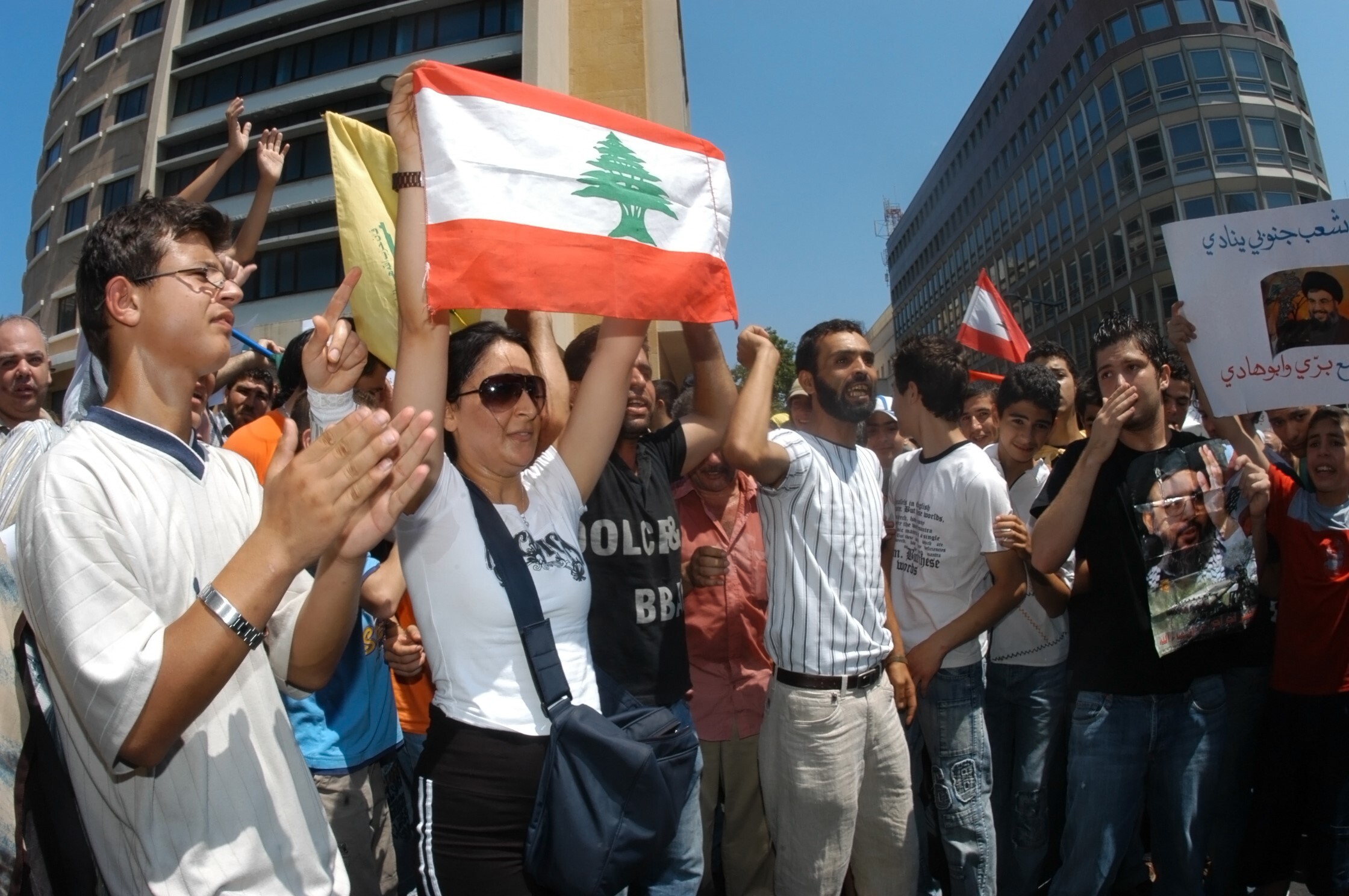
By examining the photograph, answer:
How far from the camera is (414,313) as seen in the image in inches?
86.2

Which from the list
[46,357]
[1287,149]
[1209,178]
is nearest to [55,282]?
[46,357]

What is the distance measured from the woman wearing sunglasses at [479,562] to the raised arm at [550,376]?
0.53 meters

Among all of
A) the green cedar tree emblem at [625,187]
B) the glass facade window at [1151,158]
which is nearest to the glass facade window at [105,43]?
the green cedar tree emblem at [625,187]

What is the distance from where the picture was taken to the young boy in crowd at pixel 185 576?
1.32 metres

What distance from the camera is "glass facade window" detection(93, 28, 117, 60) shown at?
36.7 metres

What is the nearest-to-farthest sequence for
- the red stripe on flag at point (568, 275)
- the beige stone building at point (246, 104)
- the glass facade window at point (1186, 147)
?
the red stripe on flag at point (568, 275) < the beige stone building at point (246, 104) < the glass facade window at point (1186, 147)

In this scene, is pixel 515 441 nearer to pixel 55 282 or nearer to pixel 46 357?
pixel 46 357

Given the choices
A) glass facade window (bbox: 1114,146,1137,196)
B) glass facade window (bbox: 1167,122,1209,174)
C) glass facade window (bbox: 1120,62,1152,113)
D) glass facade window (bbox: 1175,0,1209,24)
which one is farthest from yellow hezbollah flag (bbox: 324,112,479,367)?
glass facade window (bbox: 1175,0,1209,24)

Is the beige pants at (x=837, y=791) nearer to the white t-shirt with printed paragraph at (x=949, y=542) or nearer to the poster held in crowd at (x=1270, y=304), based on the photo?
the white t-shirt with printed paragraph at (x=949, y=542)

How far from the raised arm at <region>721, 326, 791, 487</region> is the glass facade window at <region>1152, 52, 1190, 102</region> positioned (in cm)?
4949

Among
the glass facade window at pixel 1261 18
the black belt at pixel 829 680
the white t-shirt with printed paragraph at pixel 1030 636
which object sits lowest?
the black belt at pixel 829 680

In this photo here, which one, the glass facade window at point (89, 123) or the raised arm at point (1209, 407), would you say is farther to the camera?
the glass facade window at point (89, 123)

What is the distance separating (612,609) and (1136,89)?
5172 cm

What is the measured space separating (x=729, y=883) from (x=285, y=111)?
34175 mm
